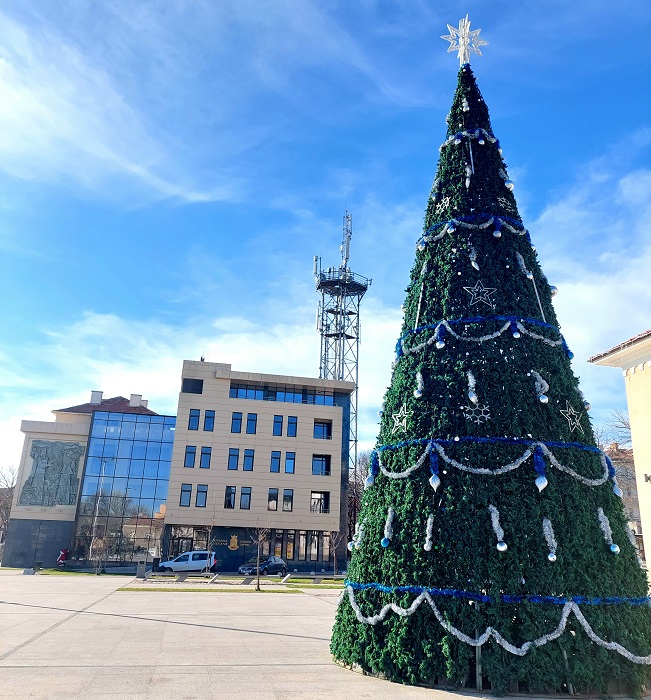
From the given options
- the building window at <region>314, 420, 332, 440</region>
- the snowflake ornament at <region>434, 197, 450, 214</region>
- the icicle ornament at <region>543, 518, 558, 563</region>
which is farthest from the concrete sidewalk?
the building window at <region>314, 420, 332, 440</region>

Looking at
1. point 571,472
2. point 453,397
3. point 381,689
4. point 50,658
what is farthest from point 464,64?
point 50,658

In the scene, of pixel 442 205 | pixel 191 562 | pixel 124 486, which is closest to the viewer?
pixel 442 205

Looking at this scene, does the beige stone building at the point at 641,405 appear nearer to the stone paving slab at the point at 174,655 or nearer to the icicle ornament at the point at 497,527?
the stone paving slab at the point at 174,655

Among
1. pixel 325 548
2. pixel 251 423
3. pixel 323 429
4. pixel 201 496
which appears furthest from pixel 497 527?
pixel 323 429

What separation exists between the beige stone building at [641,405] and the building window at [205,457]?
3016 centimetres

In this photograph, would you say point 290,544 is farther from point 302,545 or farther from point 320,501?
point 320,501

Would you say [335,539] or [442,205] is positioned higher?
[442,205]

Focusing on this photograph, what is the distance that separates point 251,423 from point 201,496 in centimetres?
634

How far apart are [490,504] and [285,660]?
408 centimetres

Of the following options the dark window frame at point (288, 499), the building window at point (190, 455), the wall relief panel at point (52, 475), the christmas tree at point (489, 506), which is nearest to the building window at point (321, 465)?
the dark window frame at point (288, 499)

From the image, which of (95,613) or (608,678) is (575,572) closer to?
(608,678)

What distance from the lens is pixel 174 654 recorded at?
340 inches

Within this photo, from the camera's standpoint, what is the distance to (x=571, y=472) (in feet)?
23.2

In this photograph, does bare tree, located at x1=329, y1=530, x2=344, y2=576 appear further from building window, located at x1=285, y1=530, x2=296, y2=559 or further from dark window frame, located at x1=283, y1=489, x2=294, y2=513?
dark window frame, located at x1=283, y1=489, x2=294, y2=513
